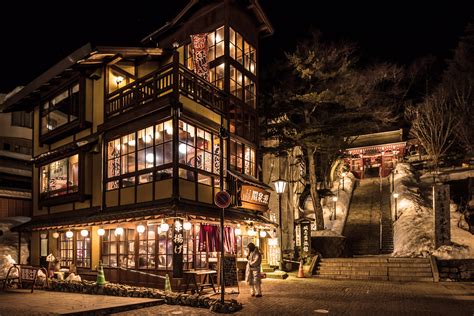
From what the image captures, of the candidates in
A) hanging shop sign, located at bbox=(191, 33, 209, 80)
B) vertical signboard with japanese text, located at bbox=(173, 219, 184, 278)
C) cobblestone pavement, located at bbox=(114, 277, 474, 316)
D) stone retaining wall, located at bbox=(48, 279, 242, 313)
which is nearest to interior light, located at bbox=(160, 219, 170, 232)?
vertical signboard with japanese text, located at bbox=(173, 219, 184, 278)

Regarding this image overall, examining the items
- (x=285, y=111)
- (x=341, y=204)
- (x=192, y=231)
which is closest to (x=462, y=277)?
(x=192, y=231)

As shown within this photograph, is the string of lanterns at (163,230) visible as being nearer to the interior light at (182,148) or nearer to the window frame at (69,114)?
the interior light at (182,148)

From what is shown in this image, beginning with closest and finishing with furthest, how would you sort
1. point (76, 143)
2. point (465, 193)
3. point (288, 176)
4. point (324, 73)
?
point (76, 143), point (324, 73), point (288, 176), point (465, 193)

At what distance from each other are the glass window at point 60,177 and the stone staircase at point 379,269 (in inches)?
542

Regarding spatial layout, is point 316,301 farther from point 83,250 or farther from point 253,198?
point 83,250

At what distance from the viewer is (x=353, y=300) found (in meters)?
13.2

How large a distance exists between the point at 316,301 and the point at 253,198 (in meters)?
7.79

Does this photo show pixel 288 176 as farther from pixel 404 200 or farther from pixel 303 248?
pixel 404 200

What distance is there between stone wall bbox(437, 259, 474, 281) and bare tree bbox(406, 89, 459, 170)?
16.6 meters

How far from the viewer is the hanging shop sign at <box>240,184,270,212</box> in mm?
19308

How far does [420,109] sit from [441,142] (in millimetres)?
3320

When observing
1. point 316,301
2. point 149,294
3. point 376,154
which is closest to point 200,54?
point 149,294

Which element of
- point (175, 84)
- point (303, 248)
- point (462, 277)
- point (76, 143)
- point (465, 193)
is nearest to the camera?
point (175, 84)

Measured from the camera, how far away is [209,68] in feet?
71.5
